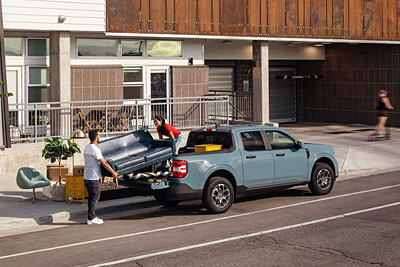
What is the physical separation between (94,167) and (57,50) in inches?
365

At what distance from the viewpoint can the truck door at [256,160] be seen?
47.5ft

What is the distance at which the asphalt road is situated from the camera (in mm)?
10234

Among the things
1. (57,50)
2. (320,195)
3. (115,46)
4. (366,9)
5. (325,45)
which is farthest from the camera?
(325,45)

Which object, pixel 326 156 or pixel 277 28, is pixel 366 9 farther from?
pixel 326 156

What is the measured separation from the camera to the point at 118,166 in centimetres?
1346

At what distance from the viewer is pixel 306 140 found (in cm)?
2527

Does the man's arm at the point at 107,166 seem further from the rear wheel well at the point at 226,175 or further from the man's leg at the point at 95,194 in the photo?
the rear wheel well at the point at 226,175

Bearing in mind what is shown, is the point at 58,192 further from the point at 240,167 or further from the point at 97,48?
the point at 97,48

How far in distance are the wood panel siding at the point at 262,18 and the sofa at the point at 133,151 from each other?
8458 mm

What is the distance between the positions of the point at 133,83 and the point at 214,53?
537cm

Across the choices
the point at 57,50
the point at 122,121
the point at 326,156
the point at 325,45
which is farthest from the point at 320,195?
the point at 325,45

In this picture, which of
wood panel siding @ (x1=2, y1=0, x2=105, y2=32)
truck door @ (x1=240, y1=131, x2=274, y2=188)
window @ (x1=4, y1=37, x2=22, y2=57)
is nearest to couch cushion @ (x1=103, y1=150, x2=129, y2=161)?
truck door @ (x1=240, y1=131, x2=274, y2=188)

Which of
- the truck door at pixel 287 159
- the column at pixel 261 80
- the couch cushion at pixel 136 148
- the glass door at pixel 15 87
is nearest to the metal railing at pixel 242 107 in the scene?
the column at pixel 261 80

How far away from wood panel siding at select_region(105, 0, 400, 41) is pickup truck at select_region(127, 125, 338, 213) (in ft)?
28.4
